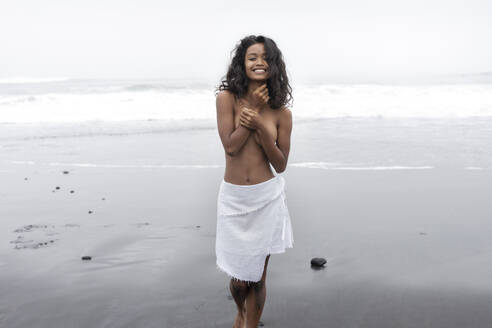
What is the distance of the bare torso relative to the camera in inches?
127

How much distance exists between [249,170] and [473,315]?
1.97m

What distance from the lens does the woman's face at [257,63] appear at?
3.19 m

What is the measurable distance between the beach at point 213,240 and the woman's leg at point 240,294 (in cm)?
36

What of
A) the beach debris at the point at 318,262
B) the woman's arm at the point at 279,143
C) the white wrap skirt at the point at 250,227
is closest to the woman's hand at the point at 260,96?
the woman's arm at the point at 279,143

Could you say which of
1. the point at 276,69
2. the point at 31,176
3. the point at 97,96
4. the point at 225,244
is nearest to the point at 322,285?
the point at 225,244

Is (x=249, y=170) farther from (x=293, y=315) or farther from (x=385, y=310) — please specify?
(x=385, y=310)

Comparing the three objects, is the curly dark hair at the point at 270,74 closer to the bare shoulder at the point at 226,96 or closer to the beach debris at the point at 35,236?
the bare shoulder at the point at 226,96

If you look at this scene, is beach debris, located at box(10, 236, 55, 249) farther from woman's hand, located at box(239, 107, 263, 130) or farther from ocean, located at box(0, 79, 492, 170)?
ocean, located at box(0, 79, 492, 170)

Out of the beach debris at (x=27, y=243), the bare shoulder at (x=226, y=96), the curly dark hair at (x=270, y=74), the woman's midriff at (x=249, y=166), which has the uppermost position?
the curly dark hair at (x=270, y=74)

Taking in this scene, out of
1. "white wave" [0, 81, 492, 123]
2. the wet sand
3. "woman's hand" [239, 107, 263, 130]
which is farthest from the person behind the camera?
"white wave" [0, 81, 492, 123]

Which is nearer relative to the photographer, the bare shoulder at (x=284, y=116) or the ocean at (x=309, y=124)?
the bare shoulder at (x=284, y=116)

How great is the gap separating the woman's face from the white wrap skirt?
613 mm

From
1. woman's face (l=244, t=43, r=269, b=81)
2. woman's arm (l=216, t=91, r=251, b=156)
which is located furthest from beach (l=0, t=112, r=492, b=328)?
woman's face (l=244, t=43, r=269, b=81)

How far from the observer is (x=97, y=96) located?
25000mm
